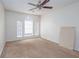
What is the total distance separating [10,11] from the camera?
634 cm

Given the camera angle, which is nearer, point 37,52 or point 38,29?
point 37,52

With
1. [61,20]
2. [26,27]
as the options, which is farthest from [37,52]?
[26,27]

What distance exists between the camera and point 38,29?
864 centimetres

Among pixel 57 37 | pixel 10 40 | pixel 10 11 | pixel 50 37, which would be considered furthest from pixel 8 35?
pixel 57 37

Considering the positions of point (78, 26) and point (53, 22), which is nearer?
point (78, 26)

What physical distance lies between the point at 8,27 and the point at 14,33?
29.9 inches

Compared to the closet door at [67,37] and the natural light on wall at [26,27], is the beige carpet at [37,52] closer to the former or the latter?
the closet door at [67,37]

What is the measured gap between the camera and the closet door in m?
4.50

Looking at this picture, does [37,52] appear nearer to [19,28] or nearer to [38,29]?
[19,28]

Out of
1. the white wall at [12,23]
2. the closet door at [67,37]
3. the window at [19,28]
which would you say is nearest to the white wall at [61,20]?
the closet door at [67,37]

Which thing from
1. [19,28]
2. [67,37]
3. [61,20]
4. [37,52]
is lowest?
[37,52]

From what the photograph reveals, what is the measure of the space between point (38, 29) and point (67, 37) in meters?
4.33

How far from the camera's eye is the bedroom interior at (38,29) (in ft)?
12.8

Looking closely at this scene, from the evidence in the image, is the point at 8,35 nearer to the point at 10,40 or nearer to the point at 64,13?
the point at 10,40
